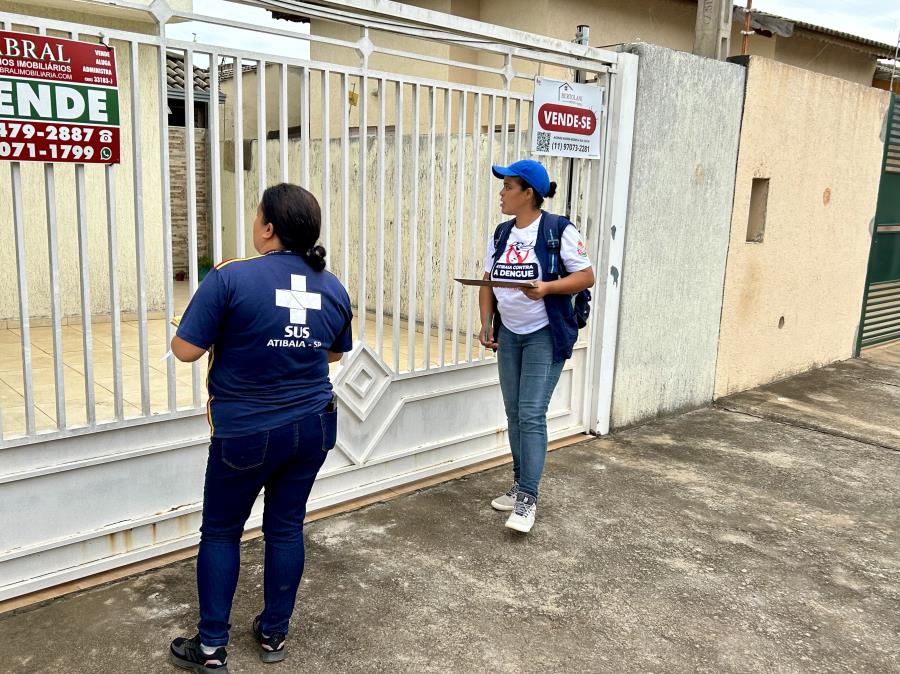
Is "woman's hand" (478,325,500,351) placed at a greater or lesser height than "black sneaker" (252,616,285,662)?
greater

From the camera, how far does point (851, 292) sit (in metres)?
8.25

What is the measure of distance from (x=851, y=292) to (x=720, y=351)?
271 centimetres

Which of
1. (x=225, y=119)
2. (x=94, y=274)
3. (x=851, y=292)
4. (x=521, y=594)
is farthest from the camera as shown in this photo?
(x=225, y=119)

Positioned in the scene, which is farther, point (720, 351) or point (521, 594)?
point (720, 351)

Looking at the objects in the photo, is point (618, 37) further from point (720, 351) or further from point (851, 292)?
point (720, 351)

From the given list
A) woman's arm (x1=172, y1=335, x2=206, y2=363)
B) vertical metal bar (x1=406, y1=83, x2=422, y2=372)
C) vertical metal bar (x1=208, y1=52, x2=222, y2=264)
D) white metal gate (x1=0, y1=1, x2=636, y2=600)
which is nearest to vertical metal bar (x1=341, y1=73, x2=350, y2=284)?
white metal gate (x1=0, y1=1, x2=636, y2=600)

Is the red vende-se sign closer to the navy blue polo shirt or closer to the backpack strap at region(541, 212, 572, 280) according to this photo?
the backpack strap at region(541, 212, 572, 280)

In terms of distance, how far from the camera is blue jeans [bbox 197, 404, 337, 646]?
8.09 feet

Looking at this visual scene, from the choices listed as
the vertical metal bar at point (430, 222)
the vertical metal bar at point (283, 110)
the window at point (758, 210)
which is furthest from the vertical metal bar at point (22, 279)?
the window at point (758, 210)

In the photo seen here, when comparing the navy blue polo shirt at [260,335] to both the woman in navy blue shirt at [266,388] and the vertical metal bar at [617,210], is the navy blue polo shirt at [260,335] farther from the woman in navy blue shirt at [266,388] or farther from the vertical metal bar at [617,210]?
the vertical metal bar at [617,210]

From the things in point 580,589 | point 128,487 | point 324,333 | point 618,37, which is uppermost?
point 618,37

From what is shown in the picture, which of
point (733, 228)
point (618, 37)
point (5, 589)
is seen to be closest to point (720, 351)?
point (733, 228)

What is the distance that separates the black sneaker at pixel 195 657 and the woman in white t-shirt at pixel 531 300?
5.30 ft

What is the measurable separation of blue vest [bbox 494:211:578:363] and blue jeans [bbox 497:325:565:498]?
57 millimetres
